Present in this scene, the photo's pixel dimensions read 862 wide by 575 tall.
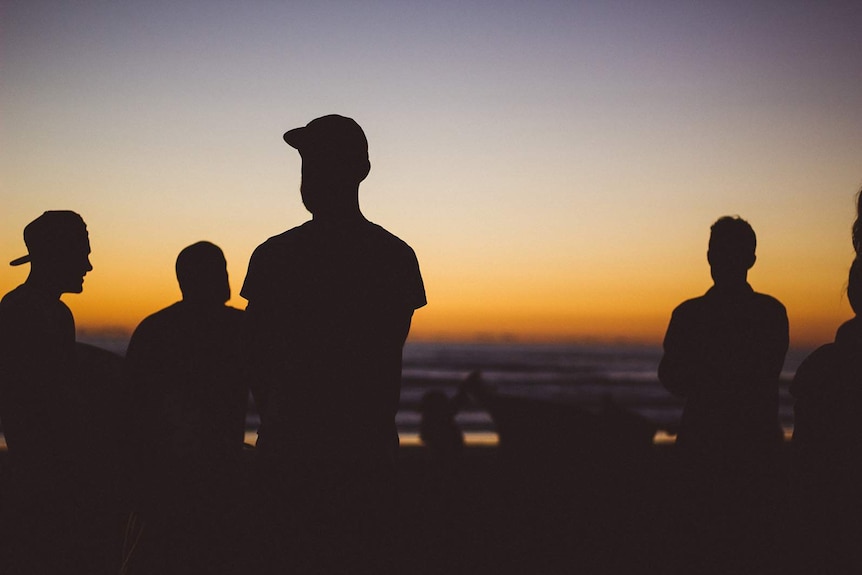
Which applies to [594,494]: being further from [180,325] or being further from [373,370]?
[373,370]

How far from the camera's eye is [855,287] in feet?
9.41

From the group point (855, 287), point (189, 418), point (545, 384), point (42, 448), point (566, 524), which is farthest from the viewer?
point (545, 384)

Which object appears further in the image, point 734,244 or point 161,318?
point 734,244

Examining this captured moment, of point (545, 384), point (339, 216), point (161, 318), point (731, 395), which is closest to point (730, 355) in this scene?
point (731, 395)

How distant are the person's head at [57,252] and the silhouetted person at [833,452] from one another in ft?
8.56

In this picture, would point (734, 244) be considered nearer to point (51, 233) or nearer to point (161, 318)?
point (161, 318)

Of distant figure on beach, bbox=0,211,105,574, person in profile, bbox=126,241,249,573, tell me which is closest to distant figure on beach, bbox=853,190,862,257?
person in profile, bbox=126,241,249,573

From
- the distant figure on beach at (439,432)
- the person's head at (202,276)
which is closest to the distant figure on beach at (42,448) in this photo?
the person's head at (202,276)

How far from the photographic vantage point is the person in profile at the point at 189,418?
299 cm

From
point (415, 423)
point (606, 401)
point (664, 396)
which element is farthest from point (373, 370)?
point (664, 396)

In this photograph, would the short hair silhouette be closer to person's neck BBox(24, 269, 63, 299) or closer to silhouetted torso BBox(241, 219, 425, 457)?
silhouetted torso BBox(241, 219, 425, 457)

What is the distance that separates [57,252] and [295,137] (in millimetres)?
1202

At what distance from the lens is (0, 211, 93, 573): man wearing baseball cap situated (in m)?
2.70

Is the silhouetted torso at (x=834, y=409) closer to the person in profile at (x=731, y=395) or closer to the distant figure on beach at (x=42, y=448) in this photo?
the person in profile at (x=731, y=395)
